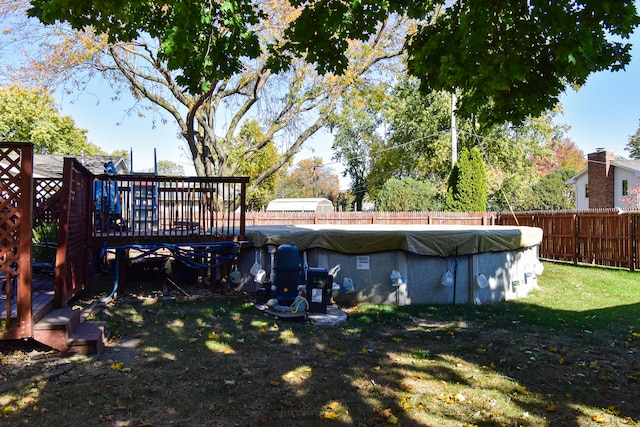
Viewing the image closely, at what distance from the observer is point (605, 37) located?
4.70 metres

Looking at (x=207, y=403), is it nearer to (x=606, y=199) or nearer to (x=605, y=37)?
(x=605, y=37)

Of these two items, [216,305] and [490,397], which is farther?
[216,305]

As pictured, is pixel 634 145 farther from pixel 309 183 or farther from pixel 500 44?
pixel 500 44

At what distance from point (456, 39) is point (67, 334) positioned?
530 cm

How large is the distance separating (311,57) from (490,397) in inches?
178

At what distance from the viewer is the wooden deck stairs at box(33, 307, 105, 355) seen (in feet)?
14.1

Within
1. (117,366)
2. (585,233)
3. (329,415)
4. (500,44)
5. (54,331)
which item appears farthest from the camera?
(585,233)

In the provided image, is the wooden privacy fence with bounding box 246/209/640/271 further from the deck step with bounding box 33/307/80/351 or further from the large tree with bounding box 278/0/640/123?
the deck step with bounding box 33/307/80/351

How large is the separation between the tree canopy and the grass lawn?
289cm

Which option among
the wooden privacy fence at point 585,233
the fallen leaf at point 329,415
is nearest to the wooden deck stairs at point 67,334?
the fallen leaf at point 329,415

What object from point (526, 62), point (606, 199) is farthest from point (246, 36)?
point (606, 199)

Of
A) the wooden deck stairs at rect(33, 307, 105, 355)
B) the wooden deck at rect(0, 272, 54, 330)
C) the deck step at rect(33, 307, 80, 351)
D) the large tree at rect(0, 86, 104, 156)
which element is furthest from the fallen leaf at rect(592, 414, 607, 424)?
the large tree at rect(0, 86, 104, 156)

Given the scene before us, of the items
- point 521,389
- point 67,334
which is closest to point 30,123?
point 67,334

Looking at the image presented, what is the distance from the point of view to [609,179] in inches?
1139
